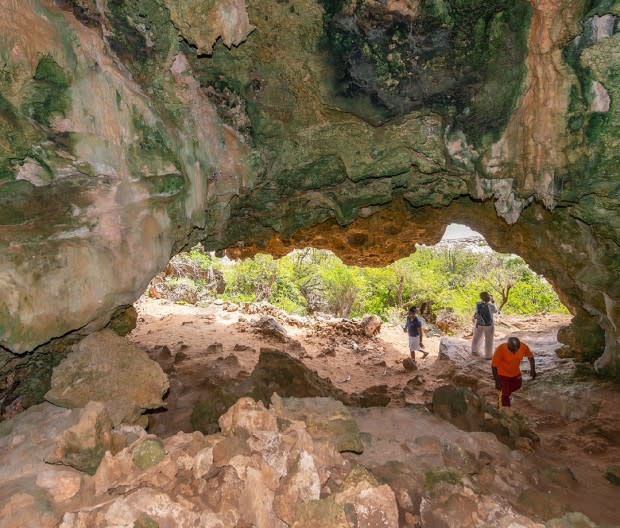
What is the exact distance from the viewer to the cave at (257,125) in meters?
3.27

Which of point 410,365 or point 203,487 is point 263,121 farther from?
point 410,365

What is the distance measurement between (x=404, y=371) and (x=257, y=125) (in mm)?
6808

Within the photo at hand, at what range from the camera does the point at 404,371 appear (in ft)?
30.8

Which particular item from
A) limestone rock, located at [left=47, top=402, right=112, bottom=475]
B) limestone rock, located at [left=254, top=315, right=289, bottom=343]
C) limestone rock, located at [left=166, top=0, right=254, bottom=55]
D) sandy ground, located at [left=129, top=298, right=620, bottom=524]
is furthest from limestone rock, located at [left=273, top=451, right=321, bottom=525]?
limestone rock, located at [left=254, top=315, right=289, bottom=343]

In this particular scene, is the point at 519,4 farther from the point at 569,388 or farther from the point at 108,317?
the point at 569,388

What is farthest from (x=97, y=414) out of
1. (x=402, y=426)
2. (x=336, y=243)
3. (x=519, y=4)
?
(x=336, y=243)

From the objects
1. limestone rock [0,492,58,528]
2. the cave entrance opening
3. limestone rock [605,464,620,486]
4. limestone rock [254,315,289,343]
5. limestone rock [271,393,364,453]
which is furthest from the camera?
the cave entrance opening

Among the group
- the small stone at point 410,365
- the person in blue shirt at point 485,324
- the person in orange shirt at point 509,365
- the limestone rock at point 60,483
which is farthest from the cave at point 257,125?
the small stone at point 410,365

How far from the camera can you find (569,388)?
7.02m

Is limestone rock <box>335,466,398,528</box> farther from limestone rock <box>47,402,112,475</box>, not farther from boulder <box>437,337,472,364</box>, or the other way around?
boulder <box>437,337,472,364</box>

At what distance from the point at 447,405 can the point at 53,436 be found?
4.72 metres

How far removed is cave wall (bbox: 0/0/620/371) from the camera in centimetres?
326

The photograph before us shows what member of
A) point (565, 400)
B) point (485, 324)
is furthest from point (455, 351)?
point (565, 400)

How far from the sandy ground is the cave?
188 centimetres
